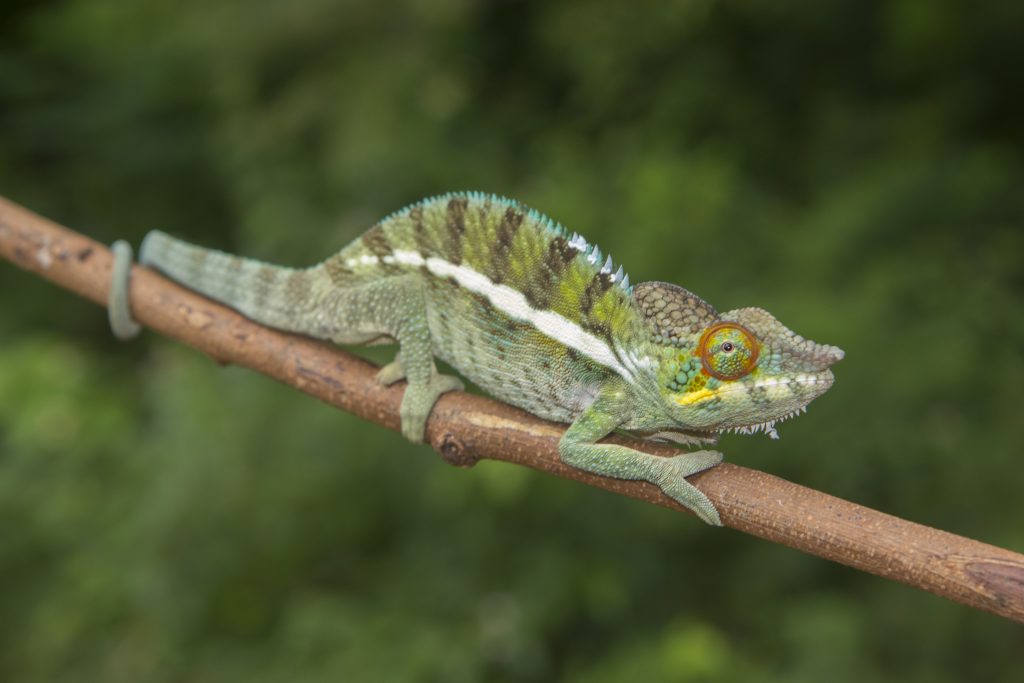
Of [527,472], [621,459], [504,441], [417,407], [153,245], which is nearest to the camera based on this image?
[621,459]

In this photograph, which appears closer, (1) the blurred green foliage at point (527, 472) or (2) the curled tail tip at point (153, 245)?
(2) the curled tail tip at point (153, 245)

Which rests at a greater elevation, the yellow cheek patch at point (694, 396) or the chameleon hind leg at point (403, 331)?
the chameleon hind leg at point (403, 331)

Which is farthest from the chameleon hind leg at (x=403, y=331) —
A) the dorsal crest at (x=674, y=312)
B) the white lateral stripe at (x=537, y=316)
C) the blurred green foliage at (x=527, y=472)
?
the blurred green foliage at (x=527, y=472)

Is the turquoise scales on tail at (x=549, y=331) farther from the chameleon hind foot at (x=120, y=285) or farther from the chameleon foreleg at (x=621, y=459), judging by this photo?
the chameleon hind foot at (x=120, y=285)

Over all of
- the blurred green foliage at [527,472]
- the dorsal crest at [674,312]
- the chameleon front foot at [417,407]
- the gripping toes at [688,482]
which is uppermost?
the blurred green foliage at [527,472]

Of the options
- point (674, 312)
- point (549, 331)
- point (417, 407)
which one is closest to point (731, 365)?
point (674, 312)

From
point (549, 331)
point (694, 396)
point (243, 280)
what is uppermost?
point (243, 280)

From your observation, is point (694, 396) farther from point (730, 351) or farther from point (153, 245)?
point (153, 245)
